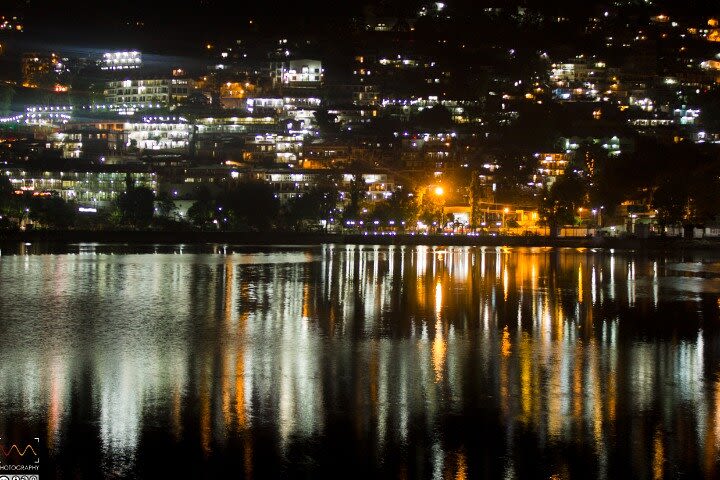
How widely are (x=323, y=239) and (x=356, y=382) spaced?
43.0 m

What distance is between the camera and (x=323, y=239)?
53594mm

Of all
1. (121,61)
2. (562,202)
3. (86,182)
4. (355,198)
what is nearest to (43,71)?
(121,61)

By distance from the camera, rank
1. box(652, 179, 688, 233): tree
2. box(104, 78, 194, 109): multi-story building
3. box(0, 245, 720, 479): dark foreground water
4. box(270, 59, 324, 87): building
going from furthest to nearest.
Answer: box(270, 59, 324, 87): building → box(104, 78, 194, 109): multi-story building → box(652, 179, 688, 233): tree → box(0, 245, 720, 479): dark foreground water

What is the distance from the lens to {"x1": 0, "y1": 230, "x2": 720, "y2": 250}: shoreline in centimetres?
4953

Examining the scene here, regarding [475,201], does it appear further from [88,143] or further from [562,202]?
[88,143]

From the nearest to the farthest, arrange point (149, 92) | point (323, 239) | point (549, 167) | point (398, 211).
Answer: point (323, 239), point (398, 211), point (549, 167), point (149, 92)

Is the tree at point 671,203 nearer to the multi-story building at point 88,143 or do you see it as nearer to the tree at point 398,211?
the tree at point 398,211

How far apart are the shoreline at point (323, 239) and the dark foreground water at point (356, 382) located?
28885 mm

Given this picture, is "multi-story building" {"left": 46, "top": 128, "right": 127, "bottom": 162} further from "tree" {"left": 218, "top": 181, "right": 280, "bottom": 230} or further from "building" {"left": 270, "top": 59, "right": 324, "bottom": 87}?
"tree" {"left": 218, "top": 181, "right": 280, "bottom": 230}

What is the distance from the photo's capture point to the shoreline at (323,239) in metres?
49.5

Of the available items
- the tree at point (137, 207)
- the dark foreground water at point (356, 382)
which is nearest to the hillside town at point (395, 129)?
the tree at point (137, 207)

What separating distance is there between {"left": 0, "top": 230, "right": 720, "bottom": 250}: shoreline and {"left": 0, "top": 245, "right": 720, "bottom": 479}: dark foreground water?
28.9m

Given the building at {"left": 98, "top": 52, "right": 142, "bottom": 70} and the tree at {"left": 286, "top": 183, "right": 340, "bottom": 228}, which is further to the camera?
the building at {"left": 98, "top": 52, "right": 142, "bottom": 70}

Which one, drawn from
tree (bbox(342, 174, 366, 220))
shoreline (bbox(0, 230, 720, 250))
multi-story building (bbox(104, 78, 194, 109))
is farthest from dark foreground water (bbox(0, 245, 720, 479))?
multi-story building (bbox(104, 78, 194, 109))
